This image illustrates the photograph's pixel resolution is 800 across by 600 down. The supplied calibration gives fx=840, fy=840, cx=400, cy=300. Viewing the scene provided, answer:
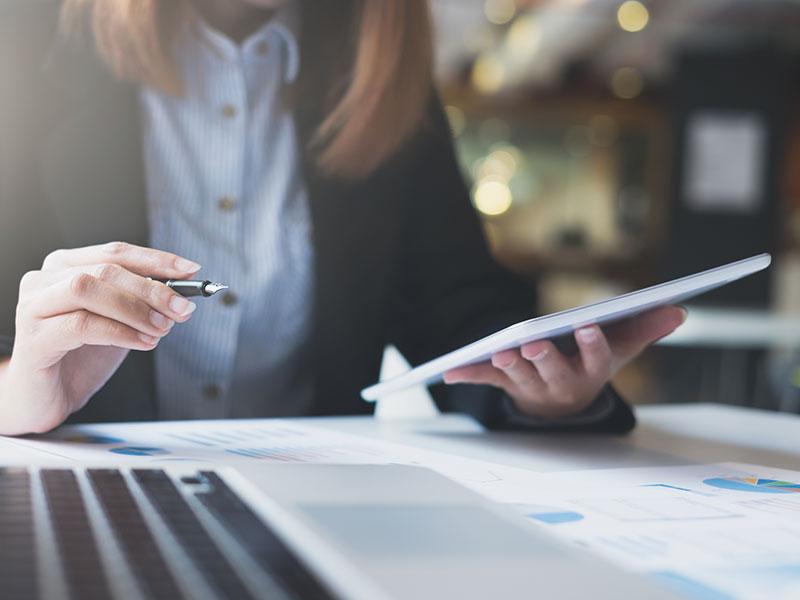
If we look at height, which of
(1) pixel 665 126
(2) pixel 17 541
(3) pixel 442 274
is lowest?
(2) pixel 17 541

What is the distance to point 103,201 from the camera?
945mm

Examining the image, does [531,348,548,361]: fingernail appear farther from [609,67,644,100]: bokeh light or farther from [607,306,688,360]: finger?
[609,67,644,100]: bokeh light

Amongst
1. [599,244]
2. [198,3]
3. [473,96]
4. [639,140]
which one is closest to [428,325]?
[198,3]

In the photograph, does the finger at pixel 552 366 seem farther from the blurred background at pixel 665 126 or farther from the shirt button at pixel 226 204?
the blurred background at pixel 665 126

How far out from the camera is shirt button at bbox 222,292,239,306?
0.97 m

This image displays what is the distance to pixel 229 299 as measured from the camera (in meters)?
0.98

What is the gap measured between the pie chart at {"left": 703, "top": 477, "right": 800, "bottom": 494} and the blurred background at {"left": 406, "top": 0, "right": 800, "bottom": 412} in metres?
3.90

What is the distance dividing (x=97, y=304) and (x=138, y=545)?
0.29m

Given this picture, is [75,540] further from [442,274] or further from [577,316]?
[442,274]

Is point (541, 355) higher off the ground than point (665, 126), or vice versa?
point (665, 126)

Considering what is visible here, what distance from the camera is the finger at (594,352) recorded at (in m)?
0.73

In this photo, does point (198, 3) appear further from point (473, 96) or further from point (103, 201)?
point (473, 96)

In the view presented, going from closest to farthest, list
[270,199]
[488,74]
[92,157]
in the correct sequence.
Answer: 1. [92,157]
2. [270,199]
3. [488,74]

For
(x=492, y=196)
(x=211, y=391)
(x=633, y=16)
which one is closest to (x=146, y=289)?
(x=211, y=391)
